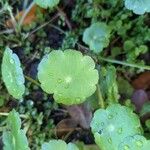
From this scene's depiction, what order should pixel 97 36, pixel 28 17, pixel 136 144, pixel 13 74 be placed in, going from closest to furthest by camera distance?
pixel 136 144, pixel 13 74, pixel 97 36, pixel 28 17

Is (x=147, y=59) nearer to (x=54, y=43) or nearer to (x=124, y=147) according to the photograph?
(x=54, y=43)

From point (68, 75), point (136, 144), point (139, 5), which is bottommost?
point (136, 144)

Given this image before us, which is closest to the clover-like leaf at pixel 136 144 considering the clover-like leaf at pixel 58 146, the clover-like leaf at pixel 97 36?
the clover-like leaf at pixel 58 146

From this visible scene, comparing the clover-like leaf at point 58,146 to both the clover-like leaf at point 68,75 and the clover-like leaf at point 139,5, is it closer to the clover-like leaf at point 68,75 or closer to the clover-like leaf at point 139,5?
the clover-like leaf at point 68,75

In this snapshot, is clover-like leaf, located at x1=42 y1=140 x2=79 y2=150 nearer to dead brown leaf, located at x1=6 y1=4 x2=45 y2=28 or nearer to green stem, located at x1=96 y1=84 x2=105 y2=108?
green stem, located at x1=96 y1=84 x2=105 y2=108

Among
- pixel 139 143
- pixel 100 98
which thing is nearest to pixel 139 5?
pixel 100 98

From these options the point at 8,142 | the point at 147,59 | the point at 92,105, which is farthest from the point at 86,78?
the point at 147,59

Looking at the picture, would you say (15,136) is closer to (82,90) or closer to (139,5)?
(82,90)
